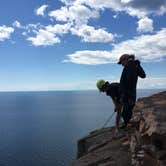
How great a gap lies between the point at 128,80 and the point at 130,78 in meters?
0.11

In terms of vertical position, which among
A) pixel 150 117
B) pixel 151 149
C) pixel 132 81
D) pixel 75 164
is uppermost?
pixel 132 81

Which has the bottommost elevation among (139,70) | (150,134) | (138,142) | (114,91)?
(138,142)

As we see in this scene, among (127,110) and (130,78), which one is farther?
(127,110)

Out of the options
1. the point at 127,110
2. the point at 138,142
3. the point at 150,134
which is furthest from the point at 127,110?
the point at 150,134

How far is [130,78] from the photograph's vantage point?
12227 mm

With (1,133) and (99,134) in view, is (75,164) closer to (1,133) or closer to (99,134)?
(99,134)

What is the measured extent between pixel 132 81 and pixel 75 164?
3851 millimetres

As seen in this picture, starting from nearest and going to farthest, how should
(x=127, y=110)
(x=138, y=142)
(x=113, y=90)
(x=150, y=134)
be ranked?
(x=150, y=134) → (x=138, y=142) → (x=127, y=110) → (x=113, y=90)

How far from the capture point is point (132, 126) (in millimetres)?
10328

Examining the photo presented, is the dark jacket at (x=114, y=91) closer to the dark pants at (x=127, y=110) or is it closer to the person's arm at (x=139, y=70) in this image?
the dark pants at (x=127, y=110)

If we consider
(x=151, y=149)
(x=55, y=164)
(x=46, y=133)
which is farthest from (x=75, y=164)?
(x=46, y=133)

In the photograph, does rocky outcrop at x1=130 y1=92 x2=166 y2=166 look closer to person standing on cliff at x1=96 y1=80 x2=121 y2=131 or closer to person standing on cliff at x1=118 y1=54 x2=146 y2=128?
person standing on cliff at x1=118 y1=54 x2=146 y2=128

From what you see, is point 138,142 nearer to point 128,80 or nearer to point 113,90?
point 128,80

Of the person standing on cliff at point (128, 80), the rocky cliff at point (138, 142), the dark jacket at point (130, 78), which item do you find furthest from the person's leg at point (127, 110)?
the rocky cliff at point (138, 142)
